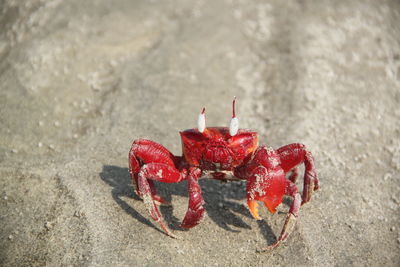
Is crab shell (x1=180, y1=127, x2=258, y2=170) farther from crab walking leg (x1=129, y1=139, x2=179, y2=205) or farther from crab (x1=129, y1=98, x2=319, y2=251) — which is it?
crab walking leg (x1=129, y1=139, x2=179, y2=205)

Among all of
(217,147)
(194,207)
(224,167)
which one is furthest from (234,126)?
(194,207)

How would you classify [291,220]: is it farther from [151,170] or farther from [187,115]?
[187,115]

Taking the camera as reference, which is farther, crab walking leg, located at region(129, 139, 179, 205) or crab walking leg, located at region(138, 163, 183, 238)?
crab walking leg, located at region(129, 139, 179, 205)

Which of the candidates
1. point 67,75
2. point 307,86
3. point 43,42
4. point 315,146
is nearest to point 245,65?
point 307,86

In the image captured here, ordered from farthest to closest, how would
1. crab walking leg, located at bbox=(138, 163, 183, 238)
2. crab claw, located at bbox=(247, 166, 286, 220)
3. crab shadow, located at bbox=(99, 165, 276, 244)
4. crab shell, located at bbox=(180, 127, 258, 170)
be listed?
crab shadow, located at bbox=(99, 165, 276, 244) → crab shell, located at bbox=(180, 127, 258, 170) → crab walking leg, located at bbox=(138, 163, 183, 238) → crab claw, located at bbox=(247, 166, 286, 220)

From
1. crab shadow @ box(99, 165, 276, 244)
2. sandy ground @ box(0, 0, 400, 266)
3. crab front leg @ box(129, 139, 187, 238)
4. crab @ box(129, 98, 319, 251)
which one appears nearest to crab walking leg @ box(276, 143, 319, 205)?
crab @ box(129, 98, 319, 251)

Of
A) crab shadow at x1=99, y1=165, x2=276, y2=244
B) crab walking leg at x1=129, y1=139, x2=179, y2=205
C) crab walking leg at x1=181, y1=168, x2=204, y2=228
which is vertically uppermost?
crab walking leg at x1=129, y1=139, x2=179, y2=205

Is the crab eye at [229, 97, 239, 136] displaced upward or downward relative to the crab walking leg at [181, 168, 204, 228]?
upward

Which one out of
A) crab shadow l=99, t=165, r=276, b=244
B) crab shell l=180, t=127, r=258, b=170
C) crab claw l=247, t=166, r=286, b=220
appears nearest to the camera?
crab claw l=247, t=166, r=286, b=220
